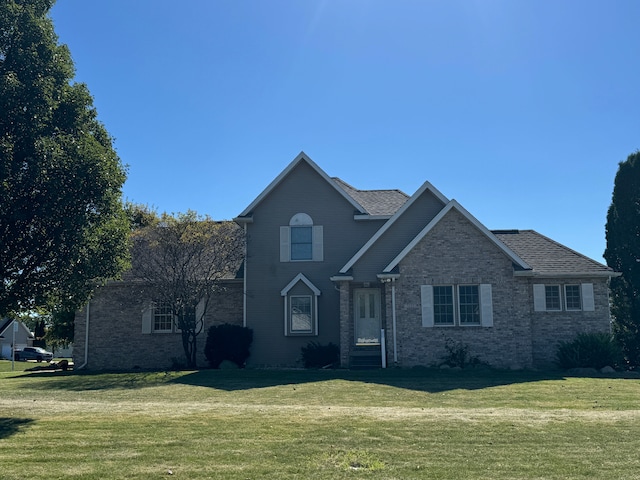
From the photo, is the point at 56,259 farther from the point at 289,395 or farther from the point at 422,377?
the point at 422,377

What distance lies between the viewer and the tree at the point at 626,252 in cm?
2441

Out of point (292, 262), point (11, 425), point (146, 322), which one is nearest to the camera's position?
point (11, 425)

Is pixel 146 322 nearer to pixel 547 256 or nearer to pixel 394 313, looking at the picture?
pixel 394 313

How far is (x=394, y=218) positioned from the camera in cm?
2206

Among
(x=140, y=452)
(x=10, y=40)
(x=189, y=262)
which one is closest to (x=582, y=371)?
(x=189, y=262)

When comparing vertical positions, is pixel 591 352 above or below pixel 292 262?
below

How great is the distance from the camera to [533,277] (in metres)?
21.8

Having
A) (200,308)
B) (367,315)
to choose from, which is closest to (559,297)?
(367,315)

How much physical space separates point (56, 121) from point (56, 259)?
2660 mm

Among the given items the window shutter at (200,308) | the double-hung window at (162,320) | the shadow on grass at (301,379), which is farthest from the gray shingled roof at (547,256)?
the double-hung window at (162,320)

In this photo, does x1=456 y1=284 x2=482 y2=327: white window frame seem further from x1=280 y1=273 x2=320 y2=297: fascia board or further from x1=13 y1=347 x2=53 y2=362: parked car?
x1=13 y1=347 x2=53 y2=362: parked car

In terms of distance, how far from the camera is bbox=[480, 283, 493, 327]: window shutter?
67.1 feet

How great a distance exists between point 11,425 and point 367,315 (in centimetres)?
1421

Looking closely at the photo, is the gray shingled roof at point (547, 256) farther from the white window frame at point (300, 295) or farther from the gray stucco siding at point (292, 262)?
the white window frame at point (300, 295)
